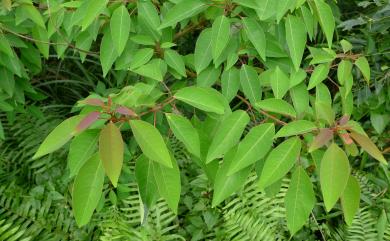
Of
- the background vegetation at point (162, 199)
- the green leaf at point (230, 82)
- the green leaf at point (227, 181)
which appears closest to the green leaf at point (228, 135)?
the green leaf at point (227, 181)

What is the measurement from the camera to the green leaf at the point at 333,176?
32.4 inches

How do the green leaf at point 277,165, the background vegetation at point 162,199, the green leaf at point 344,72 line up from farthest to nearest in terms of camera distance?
the background vegetation at point 162,199, the green leaf at point 344,72, the green leaf at point 277,165

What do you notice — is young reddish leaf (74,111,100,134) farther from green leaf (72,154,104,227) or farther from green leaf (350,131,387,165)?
green leaf (350,131,387,165)

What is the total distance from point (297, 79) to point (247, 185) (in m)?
1.28

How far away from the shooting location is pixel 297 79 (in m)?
1.24

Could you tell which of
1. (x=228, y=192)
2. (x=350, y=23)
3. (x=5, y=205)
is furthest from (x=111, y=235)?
(x=350, y=23)

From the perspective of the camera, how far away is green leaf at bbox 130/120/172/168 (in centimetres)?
84

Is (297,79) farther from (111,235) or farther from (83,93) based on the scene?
(83,93)

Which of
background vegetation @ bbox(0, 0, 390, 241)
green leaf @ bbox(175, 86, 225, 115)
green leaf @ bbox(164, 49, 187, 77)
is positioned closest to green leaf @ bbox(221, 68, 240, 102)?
green leaf @ bbox(164, 49, 187, 77)

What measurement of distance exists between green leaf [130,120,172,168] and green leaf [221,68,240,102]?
0.46 m

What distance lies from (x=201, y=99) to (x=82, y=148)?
11.6 inches

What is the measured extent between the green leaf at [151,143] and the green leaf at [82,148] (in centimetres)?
11

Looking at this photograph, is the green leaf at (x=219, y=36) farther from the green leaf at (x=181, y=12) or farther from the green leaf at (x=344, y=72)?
the green leaf at (x=344, y=72)

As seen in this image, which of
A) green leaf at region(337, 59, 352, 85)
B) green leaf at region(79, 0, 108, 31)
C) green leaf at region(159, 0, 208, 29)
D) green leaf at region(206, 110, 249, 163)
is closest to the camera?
green leaf at region(206, 110, 249, 163)
